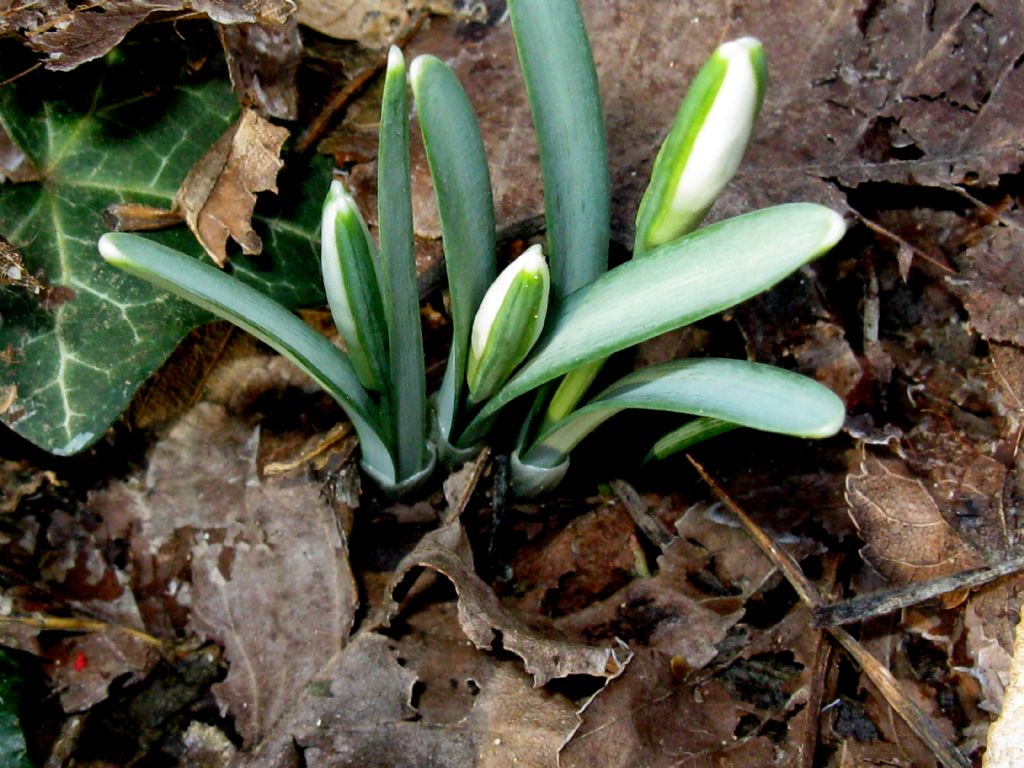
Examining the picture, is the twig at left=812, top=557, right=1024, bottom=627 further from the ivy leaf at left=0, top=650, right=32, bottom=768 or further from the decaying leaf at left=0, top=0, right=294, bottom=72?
the decaying leaf at left=0, top=0, right=294, bottom=72

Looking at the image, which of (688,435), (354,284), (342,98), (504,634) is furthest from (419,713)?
(342,98)

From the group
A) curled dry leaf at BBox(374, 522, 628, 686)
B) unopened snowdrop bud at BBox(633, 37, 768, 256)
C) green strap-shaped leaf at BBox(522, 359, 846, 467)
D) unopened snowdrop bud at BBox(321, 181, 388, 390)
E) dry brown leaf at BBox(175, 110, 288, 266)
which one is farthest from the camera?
dry brown leaf at BBox(175, 110, 288, 266)

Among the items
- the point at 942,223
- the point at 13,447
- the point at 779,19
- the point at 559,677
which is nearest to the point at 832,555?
the point at 559,677

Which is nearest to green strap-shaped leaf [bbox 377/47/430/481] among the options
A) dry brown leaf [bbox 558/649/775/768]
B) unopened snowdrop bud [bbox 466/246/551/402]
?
unopened snowdrop bud [bbox 466/246/551/402]

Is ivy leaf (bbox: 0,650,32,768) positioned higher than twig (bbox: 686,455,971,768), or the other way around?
twig (bbox: 686,455,971,768)

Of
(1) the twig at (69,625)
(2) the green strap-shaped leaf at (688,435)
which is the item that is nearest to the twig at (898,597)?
(2) the green strap-shaped leaf at (688,435)

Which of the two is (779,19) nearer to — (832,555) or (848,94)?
(848,94)
